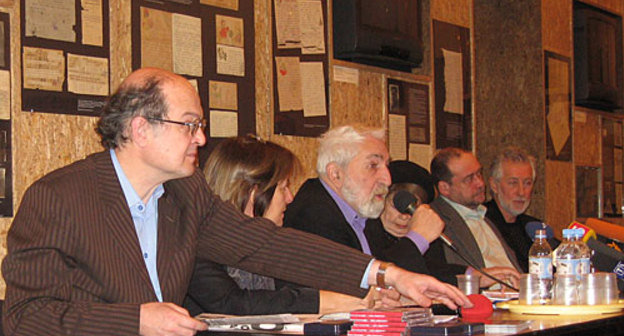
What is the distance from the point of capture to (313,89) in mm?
4844

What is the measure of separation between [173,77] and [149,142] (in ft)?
0.71

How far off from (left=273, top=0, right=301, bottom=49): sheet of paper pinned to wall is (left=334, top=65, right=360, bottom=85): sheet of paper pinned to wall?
0.37 metres

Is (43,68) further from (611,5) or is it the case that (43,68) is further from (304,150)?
(611,5)

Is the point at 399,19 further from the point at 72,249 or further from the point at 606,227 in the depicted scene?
the point at 72,249

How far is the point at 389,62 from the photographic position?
541 cm

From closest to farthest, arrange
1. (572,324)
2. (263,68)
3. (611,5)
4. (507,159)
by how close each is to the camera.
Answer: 1. (572,324)
2. (263,68)
3. (507,159)
4. (611,5)

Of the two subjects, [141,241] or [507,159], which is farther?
[507,159]

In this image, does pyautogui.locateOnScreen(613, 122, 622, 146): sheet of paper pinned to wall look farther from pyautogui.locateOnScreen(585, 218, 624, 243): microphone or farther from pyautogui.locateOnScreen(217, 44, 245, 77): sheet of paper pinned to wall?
pyautogui.locateOnScreen(217, 44, 245, 77): sheet of paper pinned to wall

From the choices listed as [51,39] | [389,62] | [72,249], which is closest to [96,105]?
Result: [51,39]

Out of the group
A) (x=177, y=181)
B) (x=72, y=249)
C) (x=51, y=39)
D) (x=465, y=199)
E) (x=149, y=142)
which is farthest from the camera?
(x=465, y=199)

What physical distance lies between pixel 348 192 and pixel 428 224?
426mm

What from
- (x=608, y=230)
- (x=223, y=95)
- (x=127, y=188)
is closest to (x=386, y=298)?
(x=608, y=230)

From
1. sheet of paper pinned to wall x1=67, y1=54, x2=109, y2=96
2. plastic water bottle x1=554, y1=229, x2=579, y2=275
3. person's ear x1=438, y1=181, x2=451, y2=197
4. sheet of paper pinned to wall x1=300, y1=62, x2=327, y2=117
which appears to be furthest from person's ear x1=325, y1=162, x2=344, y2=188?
person's ear x1=438, y1=181, x2=451, y2=197

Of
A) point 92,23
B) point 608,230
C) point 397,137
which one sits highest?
point 92,23
